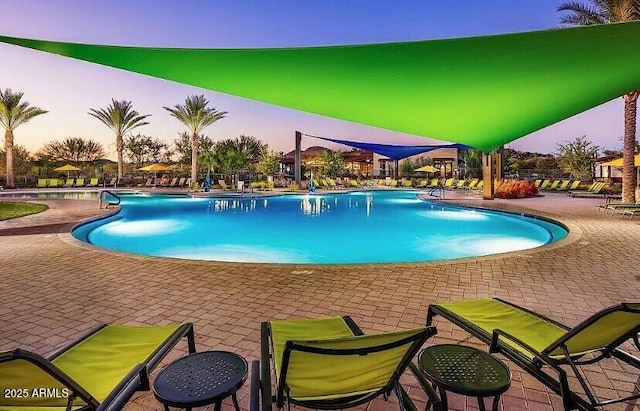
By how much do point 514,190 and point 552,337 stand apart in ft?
56.3

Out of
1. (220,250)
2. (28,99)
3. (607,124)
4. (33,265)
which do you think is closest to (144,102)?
(28,99)

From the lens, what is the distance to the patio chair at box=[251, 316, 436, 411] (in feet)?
4.70

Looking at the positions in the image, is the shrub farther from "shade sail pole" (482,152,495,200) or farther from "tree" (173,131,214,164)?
"tree" (173,131,214,164)

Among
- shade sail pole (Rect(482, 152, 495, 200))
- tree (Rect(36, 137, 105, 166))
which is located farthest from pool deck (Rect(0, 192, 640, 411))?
tree (Rect(36, 137, 105, 166))

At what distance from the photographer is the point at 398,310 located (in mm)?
3539

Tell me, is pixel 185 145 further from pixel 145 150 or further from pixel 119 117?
pixel 119 117

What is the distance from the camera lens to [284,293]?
4.07 metres

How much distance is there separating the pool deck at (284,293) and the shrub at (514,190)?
11.9 m

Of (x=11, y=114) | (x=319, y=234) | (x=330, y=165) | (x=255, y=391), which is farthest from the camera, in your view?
(x=330, y=165)

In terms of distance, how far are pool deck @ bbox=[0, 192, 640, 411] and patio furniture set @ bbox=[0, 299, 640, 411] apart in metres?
0.39

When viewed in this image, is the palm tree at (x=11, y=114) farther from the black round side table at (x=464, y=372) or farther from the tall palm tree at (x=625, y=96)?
the black round side table at (x=464, y=372)

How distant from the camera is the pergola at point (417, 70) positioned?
3965mm

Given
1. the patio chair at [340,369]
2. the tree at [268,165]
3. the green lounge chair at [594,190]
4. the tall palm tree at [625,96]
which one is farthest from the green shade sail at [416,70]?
the tree at [268,165]

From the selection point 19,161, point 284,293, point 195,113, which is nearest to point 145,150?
point 19,161
